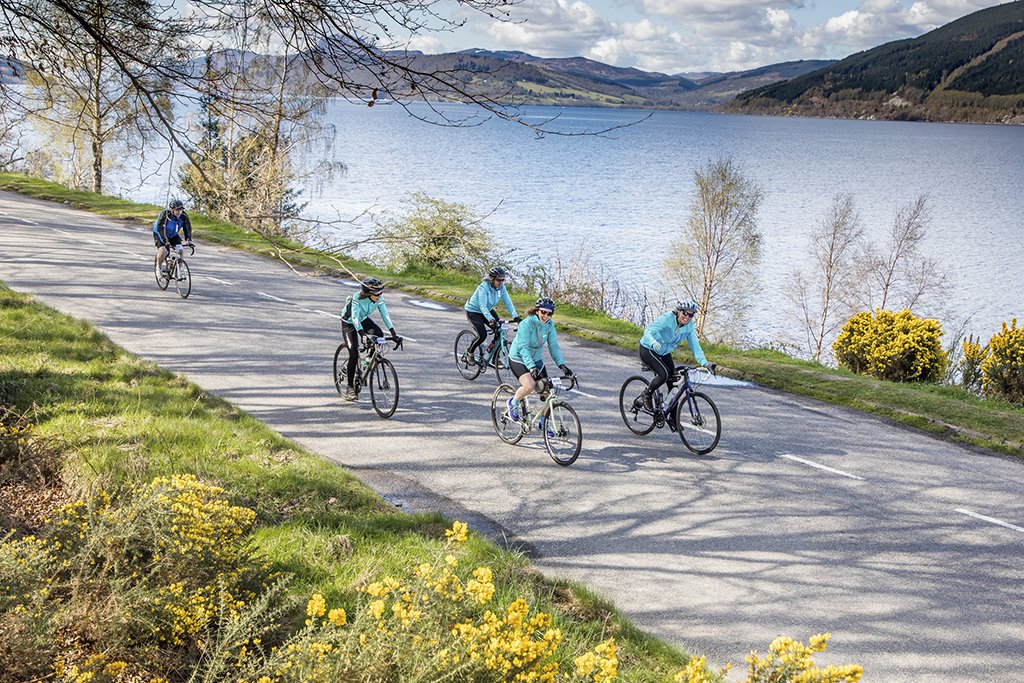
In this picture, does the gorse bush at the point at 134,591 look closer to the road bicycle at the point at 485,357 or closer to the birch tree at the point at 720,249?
the road bicycle at the point at 485,357

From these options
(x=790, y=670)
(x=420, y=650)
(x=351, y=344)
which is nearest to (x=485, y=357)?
(x=351, y=344)

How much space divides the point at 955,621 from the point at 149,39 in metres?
9.13

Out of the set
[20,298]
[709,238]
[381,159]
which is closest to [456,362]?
[20,298]

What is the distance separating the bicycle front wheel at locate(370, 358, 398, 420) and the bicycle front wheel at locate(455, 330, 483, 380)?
2411 millimetres

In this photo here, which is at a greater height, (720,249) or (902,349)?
(720,249)

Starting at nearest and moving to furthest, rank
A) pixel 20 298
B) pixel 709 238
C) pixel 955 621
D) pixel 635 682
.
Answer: pixel 635 682 < pixel 955 621 < pixel 20 298 < pixel 709 238

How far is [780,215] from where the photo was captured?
58688 millimetres

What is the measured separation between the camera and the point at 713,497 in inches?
329

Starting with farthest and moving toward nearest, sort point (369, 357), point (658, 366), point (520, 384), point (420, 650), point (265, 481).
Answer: point (369, 357) < point (658, 366) < point (520, 384) < point (265, 481) < point (420, 650)

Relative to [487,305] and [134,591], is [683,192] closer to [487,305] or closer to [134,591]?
[487,305]

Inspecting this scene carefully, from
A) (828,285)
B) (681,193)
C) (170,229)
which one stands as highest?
(681,193)

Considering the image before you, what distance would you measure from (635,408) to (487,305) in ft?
10.9

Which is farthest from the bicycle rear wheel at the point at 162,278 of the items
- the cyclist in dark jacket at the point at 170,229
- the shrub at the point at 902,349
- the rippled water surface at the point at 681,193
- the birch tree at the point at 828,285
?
the birch tree at the point at 828,285

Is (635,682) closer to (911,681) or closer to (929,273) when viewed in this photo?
(911,681)
